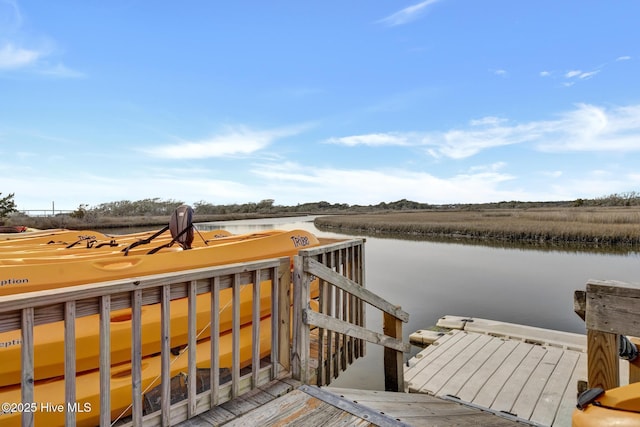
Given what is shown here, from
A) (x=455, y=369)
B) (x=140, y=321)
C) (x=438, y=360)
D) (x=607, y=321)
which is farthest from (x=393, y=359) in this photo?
(x=140, y=321)

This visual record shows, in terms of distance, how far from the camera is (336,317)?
3.40 m

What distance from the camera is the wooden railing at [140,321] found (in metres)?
1.36

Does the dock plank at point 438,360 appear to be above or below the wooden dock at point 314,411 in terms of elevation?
below

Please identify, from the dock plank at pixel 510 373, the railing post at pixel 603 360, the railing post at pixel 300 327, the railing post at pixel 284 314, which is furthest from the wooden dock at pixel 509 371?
the railing post at pixel 284 314

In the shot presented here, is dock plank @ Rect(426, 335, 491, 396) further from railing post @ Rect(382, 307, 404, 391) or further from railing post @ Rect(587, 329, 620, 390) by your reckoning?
railing post @ Rect(587, 329, 620, 390)

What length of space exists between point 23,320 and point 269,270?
1274 millimetres

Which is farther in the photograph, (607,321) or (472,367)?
(472,367)

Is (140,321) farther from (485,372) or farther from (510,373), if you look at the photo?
(510,373)

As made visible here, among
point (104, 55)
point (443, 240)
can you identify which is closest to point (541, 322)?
point (104, 55)

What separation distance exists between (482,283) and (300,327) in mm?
→ 10463

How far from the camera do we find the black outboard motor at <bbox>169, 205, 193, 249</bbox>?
3.62m

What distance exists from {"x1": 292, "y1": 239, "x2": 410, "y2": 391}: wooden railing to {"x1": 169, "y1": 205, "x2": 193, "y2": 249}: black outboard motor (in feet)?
4.47

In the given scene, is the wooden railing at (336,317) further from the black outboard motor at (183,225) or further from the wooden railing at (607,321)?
the wooden railing at (607,321)

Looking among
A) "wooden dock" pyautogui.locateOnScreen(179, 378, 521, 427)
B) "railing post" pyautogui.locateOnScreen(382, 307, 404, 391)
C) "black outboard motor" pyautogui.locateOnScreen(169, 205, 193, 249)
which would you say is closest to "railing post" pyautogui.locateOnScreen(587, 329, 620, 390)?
"wooden dock" pyautogui.locateOnScreen(179, 378, 521, 427)
